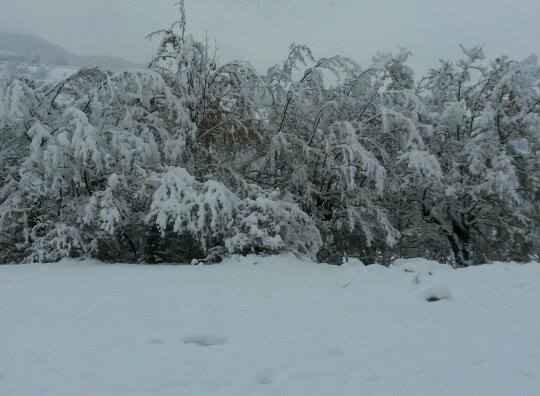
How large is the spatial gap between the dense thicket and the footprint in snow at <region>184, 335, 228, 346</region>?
423cm

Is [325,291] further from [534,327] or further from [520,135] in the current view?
[520,135]

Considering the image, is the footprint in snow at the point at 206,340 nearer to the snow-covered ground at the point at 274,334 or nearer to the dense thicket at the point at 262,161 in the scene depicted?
the snow-covered ground at the point at 274,334

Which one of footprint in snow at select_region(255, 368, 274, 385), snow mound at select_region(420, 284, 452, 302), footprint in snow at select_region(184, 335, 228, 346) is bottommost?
footprint in snow at select_region(184, 335, 228, 346)

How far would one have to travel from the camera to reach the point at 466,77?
13.3 m

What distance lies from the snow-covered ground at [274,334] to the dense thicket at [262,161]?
7.13 ft

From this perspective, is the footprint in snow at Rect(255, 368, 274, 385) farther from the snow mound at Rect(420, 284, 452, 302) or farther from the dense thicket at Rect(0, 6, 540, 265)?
the dense thicket at Rect(0, 6, 540, 265)

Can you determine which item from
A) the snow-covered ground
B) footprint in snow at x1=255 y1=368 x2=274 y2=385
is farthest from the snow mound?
footprint in snow at x1=255 y1=368 x2=274 y2=385

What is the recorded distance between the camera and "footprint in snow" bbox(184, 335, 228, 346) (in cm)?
424

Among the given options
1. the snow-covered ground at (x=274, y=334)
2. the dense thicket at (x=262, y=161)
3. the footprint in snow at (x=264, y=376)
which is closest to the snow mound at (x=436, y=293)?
the snow-covered ground at (x=274, y=334)

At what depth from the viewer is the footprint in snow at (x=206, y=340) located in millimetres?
4242

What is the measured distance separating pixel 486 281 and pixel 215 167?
245 inches

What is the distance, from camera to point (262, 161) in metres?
11.8

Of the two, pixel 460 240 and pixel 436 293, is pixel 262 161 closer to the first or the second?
pixel 460 240

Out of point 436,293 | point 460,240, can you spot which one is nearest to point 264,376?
point 436,293
